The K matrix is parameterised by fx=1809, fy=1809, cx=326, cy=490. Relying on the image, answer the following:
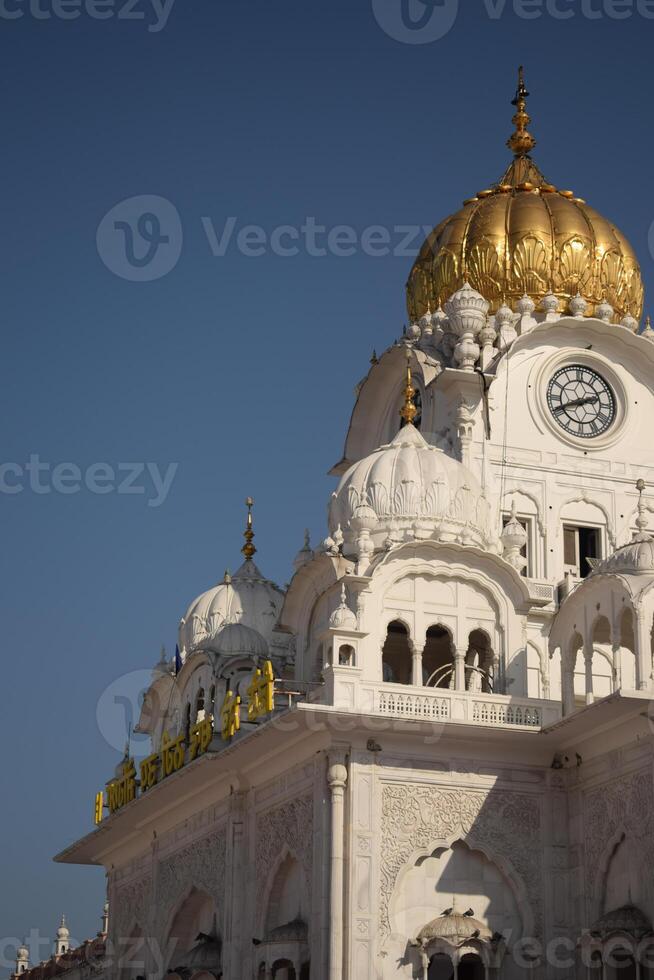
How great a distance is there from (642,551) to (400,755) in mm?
4591

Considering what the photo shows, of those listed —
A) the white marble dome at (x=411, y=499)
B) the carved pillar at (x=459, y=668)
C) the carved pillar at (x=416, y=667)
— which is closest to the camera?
the carved pillar at (x=416, y=667)

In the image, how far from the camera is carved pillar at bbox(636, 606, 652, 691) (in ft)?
82.7

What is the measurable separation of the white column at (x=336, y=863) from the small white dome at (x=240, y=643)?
750 cm

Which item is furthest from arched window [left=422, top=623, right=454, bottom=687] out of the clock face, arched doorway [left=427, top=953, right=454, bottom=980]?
the clock face

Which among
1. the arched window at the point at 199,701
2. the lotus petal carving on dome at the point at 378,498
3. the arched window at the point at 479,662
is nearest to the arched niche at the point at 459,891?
the arched window at the point at 479,662

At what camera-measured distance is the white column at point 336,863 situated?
24906 mm

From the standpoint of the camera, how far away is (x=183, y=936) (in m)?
31.3

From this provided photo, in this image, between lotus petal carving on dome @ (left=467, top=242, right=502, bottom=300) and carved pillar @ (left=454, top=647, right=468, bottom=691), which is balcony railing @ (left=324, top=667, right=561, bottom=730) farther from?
lotus petal carving on dome @ (left=467, top=242, right=502, bottom=300)

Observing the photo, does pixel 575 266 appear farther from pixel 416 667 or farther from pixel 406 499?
pixel 416 667

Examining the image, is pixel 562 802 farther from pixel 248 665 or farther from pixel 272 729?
pixel 248 665

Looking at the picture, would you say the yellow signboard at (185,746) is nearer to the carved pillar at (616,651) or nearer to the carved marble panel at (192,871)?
the carved marble panel at (192,871)

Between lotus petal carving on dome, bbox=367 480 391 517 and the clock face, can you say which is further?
the clock face

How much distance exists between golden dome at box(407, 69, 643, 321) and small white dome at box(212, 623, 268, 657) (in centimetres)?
749

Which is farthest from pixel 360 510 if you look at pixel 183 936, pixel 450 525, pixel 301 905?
pixel 183 936
